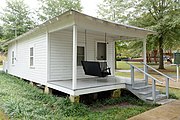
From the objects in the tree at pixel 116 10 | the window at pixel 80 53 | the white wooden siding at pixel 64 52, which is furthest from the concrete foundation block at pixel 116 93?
the tree at pixel 116 10

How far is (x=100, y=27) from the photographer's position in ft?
18.8

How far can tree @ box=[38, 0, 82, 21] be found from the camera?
843 inches

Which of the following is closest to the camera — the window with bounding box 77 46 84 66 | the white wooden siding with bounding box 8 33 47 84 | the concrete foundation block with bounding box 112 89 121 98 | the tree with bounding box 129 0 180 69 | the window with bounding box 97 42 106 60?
the concrete foundation block with bounding box 112 89 121 98

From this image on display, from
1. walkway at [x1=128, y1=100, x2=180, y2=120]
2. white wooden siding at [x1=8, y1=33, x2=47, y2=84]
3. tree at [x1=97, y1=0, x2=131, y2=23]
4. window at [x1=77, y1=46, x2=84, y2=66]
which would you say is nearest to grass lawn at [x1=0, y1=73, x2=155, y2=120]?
walkway at [x1=128, y1=100, x2=180, y2=120]

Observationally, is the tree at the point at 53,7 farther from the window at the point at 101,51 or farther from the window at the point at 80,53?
the window at the point at 80,53

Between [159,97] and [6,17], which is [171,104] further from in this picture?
[6,17]

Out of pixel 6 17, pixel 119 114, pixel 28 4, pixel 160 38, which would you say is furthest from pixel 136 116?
pixel 28 4

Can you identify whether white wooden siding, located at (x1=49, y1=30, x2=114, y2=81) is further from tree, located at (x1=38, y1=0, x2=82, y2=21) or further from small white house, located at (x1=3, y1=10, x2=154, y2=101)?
tree, located at (x1=38, y1=0, x2=82, y2=21)

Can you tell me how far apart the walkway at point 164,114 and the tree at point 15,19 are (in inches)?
670

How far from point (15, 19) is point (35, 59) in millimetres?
13472

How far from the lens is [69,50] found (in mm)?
7422

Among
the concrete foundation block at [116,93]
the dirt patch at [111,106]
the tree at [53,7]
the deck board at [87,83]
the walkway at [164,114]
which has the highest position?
the tree at [53,7]

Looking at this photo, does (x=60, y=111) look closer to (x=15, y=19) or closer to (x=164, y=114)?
(x=164, y=114)

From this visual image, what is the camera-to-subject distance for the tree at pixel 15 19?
18203 millimetres
